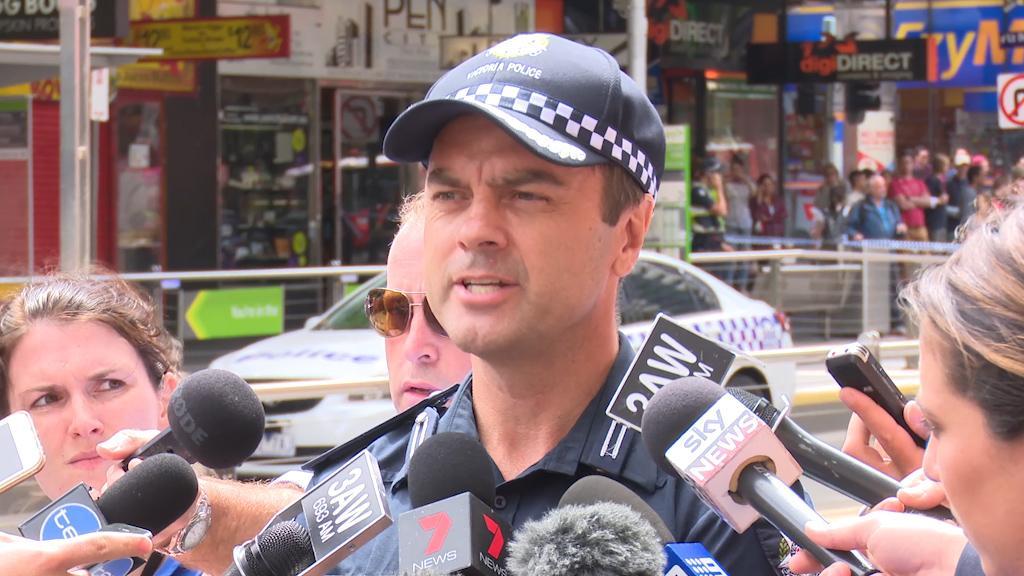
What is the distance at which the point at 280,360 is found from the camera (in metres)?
9.88

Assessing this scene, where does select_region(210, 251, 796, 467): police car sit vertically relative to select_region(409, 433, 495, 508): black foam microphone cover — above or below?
below

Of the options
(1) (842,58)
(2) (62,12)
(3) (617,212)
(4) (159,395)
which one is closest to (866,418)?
(3) (617,212)

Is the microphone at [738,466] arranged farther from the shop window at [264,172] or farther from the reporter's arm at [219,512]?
the shop window at [264,172]

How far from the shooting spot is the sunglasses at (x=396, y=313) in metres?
3.39

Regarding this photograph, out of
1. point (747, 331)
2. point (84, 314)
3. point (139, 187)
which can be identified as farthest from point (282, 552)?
point (139, 187)

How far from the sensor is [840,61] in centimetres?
2250

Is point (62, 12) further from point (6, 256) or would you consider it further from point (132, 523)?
point (6, 256)

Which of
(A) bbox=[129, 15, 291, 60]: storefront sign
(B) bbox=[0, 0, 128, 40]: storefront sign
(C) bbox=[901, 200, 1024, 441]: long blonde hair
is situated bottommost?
(C) bbox=[901, 200, 1024, 441]: long blonde hair

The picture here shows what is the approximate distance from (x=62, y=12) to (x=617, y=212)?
19.7ft

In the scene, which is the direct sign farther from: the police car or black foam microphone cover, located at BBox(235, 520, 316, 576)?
black foam microphone cover, located at BBox(235, 520, 316, 576)

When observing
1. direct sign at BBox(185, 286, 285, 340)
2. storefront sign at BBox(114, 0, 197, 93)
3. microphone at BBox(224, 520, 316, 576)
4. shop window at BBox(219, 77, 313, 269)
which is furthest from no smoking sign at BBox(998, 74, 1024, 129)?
microphone at BBox(224, 520, 316, 576)

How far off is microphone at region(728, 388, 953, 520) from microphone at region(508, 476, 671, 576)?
256mm

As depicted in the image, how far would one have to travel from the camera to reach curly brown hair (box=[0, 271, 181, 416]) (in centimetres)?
308

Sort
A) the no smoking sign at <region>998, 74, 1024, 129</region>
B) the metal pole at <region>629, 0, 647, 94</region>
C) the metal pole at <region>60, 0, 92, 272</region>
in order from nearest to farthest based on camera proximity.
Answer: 1. the metal pole at <region>60, 0, 92, 272</region>
2. the metal pole at <region>629, 0, 647, 94</region>
3. the no smoking sign at <region>998, 74, 1024, 129</region>
